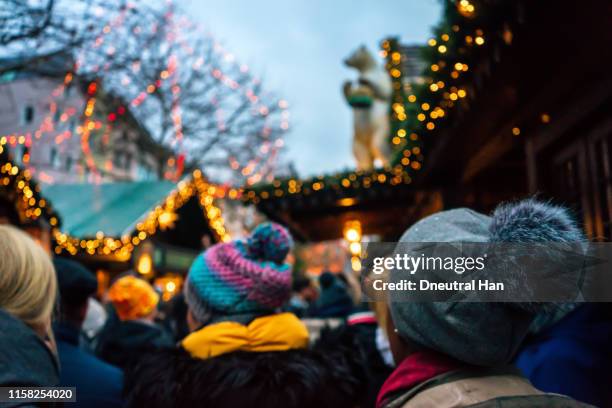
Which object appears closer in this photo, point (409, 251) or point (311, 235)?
point (409, 251)

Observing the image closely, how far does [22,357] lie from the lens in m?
1.43

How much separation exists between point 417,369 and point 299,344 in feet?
3.28

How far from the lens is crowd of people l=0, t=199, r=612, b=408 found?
122cm

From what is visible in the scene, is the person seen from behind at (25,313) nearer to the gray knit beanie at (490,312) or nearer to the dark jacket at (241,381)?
the dark jacket at (241,381)

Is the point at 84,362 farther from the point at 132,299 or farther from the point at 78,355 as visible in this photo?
the point at 132,299

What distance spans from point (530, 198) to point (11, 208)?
6.63 meters

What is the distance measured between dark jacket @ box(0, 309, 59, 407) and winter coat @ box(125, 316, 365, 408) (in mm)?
454

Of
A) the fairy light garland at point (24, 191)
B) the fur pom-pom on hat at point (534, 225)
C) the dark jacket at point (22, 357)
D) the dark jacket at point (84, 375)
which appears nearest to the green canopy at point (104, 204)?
the fairy light garland at point (24, 191)

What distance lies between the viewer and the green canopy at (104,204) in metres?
10.4

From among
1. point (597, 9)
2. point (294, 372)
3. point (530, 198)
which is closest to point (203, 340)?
point (294, 372)

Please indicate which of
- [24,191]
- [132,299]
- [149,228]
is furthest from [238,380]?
[149,228]

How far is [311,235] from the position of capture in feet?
38.3

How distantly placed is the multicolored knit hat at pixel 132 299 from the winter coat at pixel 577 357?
293cm

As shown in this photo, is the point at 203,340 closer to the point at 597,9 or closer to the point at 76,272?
the point at 76,272
